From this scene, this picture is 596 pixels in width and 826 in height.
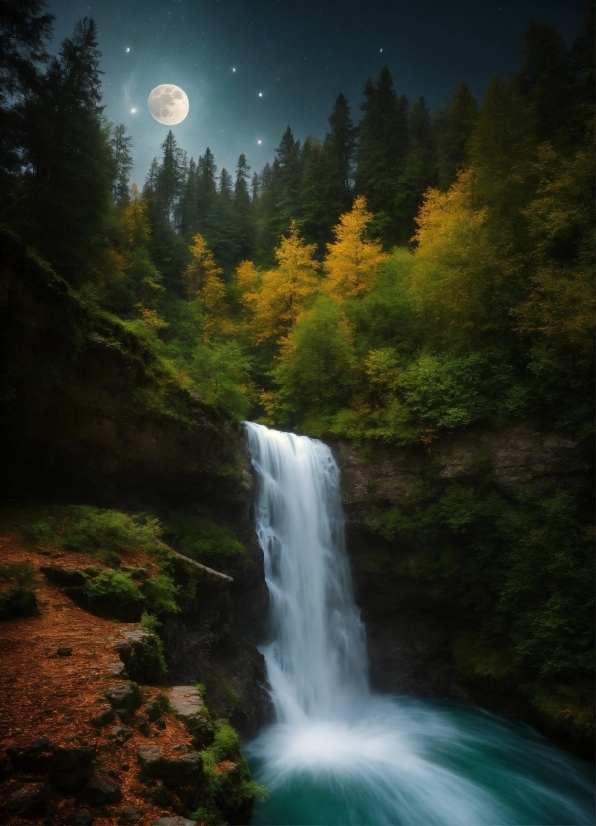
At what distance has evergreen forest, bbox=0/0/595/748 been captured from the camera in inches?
492

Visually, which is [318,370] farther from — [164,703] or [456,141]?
[456,141]

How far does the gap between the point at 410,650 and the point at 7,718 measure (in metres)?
15.2

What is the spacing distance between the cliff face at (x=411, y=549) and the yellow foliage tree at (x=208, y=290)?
11.1m

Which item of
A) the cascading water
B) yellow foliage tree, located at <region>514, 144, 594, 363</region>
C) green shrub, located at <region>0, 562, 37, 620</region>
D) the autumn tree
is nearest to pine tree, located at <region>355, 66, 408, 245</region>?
the autumn tree

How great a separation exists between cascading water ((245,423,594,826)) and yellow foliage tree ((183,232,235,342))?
10411mm

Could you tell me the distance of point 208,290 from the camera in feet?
86.5

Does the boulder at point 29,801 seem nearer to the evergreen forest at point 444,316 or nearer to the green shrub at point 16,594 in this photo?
the green shrub at point 16,594

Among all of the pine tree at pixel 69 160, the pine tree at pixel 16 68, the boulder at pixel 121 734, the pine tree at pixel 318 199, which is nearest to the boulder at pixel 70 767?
the boulder at pixel 121 734

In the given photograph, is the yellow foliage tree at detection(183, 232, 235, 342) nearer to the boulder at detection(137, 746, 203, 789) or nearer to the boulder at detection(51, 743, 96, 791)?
the boulder at detection(137, 746, 203, 789)

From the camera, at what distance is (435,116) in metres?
41.9

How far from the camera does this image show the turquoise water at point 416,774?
845 centimetres

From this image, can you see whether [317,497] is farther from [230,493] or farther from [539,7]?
[539,7]

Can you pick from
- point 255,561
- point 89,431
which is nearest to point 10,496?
point 89,431

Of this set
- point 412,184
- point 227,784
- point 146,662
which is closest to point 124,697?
point 146,662
